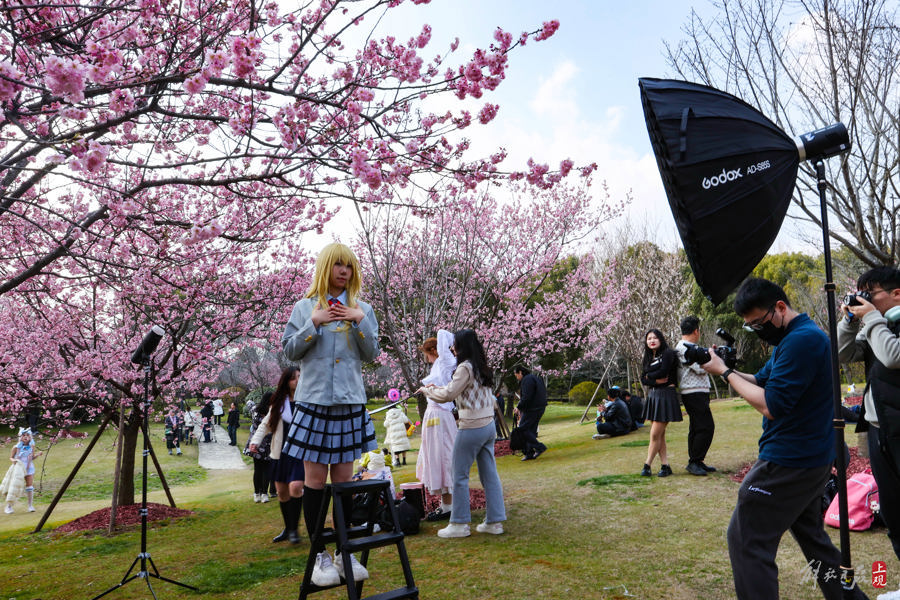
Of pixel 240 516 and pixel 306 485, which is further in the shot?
pixel 240 516

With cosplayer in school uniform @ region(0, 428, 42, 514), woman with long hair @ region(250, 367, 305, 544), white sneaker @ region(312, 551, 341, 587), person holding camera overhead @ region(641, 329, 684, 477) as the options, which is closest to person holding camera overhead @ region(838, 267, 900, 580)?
white sneaker @ region(312, 551, 341, 587)

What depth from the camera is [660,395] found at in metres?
6.85

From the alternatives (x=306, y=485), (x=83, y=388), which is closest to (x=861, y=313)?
(x=306, y=485)

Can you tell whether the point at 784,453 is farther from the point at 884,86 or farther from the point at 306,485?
the point at 884,86

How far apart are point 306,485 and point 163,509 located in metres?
7.23

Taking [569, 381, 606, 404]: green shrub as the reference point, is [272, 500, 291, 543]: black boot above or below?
above

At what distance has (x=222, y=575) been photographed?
181 inches

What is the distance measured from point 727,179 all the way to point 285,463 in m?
5.09

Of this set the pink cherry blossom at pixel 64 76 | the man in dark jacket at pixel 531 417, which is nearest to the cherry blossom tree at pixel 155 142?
the pink cherry blossom at pixel 64 76

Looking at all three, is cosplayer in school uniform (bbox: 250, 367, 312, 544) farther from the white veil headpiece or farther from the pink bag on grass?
the pink bag on grass

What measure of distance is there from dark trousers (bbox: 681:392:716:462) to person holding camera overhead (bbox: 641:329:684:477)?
0.56 feet

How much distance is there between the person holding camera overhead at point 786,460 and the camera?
2.48m

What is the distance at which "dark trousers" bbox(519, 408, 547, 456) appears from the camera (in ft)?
35.4

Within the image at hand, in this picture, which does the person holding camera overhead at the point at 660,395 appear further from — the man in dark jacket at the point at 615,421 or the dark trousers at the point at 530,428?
the man in dark jacket at the point at 615,421
